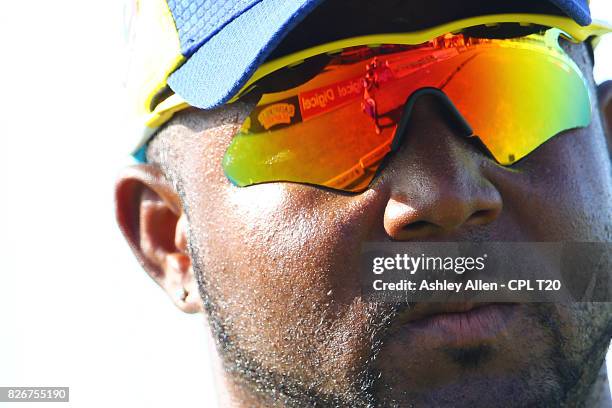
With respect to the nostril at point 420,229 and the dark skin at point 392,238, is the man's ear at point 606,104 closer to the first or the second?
the dark skin at point 392,238

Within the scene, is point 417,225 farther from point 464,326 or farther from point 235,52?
point 235,52

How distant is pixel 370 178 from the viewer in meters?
2.35

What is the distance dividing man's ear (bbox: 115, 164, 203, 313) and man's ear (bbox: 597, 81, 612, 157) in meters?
1.37

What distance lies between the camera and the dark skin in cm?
232

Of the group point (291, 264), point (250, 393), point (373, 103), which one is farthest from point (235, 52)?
point (250, 393)

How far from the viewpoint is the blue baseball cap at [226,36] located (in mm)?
2201

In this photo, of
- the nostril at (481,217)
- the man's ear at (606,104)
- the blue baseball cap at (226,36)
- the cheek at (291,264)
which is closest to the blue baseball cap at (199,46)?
the blue baseball cap at (226,36)

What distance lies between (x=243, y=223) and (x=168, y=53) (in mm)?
537

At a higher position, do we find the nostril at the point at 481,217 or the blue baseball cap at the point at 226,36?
the blue baseball cap at the point at 226,36

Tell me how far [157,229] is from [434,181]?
1.10 metres

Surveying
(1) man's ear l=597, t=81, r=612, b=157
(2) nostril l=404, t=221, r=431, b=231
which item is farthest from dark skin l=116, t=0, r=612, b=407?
(1) man's ear l=597, t=81, r=612, b=157

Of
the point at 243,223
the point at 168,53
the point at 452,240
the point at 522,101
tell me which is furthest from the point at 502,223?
the point at 168,53

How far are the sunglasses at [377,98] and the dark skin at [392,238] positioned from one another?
Answer: 4cm

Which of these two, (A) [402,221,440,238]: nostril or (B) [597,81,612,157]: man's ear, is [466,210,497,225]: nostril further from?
(B) [597,81,612,157]: man's ear
